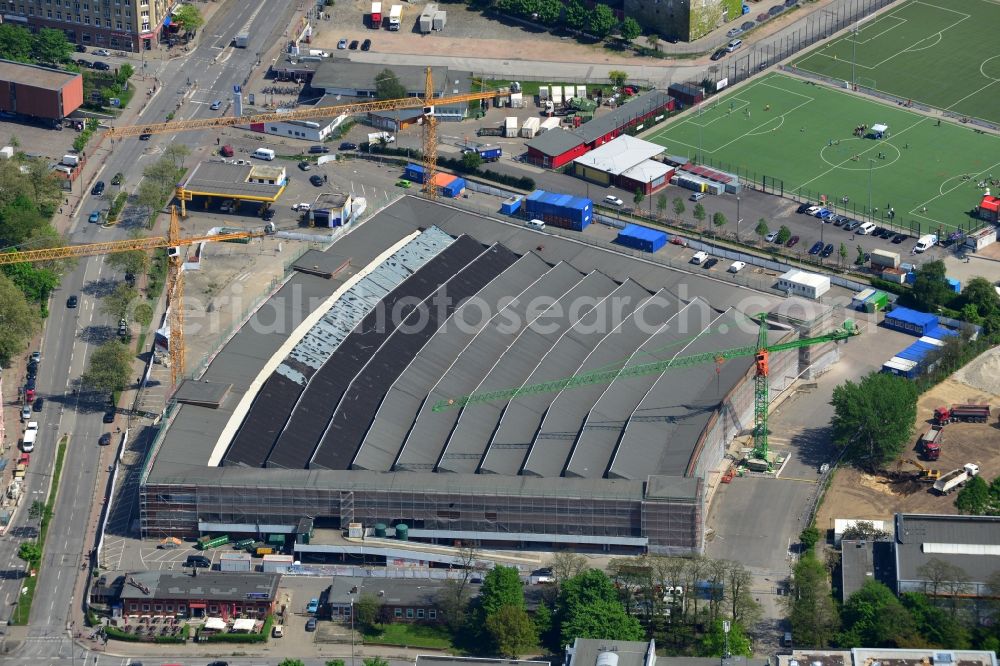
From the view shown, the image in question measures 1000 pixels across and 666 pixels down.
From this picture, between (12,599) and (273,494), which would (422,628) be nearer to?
(273,494)

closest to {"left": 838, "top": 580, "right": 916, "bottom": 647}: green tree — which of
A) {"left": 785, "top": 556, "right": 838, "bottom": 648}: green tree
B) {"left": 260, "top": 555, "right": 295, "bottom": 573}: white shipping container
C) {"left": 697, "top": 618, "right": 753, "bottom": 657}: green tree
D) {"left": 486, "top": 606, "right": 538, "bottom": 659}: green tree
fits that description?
{"left": 785, "top": 556, "right": 838, "bottom": 648}: green tree

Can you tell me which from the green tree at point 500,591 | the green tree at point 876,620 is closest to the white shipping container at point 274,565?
the green tree at point 500,591

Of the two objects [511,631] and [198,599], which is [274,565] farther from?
[511,631]

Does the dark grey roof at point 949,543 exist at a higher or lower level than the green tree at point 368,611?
higher

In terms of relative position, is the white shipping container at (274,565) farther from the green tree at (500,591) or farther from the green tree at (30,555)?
the green tree at (30,555)

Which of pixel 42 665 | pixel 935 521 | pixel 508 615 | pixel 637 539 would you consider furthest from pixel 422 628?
pixel 935 521

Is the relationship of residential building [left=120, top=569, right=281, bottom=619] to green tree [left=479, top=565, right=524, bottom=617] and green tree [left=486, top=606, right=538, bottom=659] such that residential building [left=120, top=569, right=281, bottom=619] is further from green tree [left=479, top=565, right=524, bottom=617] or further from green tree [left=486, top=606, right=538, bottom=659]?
green tree [left=486, top=606, right=538, bottom=659]
